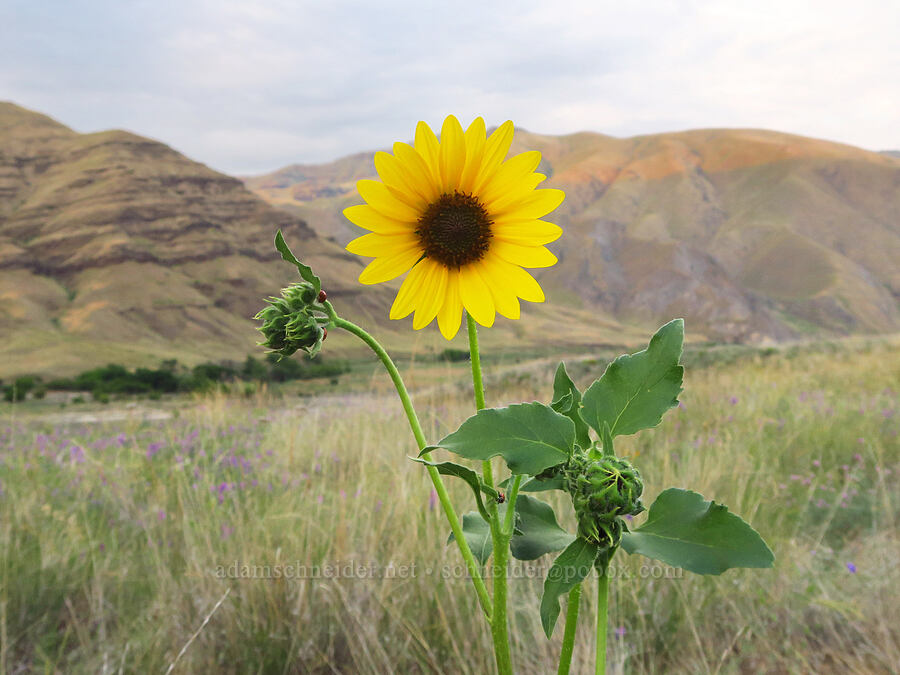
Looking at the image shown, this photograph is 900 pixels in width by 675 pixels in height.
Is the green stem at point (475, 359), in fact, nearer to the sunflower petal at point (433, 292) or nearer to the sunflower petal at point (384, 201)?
the sunflower petal at point (433, 292)

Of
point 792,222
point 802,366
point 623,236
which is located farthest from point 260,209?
point 792,222

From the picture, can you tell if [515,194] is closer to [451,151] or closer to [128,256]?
[451,151]

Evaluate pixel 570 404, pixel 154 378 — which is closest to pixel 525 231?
pixel 570 404

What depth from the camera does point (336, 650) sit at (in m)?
2.13

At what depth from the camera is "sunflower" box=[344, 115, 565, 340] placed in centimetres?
88

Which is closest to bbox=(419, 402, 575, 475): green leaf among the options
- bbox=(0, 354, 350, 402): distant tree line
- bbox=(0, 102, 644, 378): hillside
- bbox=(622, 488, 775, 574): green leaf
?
bbox=(622, 488, 775, 574): green leaf

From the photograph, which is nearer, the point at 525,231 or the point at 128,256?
the point at 525,231

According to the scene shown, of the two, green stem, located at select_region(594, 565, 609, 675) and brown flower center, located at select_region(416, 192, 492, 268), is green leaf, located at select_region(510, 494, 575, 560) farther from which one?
brown flower center, located at select_region(416, 192, 492, 268)

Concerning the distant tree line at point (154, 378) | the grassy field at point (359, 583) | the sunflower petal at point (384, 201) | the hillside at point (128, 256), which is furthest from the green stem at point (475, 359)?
the hillside at point (128, 256)

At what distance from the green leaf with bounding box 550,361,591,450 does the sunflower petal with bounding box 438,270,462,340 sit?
7.0 inches

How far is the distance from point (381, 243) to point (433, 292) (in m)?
0.12

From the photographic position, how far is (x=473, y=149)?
2.95 feet

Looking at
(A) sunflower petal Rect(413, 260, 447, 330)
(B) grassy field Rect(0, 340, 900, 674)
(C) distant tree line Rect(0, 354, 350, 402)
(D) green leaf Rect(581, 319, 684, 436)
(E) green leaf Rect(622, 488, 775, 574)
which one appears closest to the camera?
(E) green leaf Rect(622, 488, 775, 574)

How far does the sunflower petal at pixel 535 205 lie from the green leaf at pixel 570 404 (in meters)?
0.24
